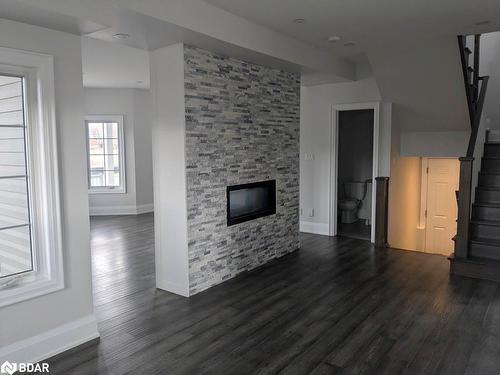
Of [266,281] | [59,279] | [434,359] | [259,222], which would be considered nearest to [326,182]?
[259,222]

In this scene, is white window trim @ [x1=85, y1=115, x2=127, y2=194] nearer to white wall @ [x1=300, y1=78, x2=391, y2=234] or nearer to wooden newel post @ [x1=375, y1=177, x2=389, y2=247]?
white wall @ [x1=300, y1=78, x2=391, y2=234]

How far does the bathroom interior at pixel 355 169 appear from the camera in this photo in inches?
302

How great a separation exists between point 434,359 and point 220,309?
71.1 inches

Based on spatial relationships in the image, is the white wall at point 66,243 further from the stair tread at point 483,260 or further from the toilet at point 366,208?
the toilet at point 366,208

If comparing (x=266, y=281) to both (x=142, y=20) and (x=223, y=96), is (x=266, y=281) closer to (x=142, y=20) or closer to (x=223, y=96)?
(x=223, y=96)

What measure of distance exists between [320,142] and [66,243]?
4.44 m

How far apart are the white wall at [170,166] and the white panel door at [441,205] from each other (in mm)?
5174

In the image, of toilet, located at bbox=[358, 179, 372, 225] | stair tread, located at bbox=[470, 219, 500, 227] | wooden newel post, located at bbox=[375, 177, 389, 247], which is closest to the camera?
stair tread, located at bbox=[470, 219, 500, 227]

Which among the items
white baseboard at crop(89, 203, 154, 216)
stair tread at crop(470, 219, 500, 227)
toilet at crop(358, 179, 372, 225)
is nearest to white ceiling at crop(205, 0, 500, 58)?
stair tread at crop(470, 219, 500, 227)

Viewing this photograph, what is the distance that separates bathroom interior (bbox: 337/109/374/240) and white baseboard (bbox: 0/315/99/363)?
5.24 meters

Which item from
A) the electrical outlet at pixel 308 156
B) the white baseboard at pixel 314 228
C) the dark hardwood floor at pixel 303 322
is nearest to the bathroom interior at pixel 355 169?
the white baseboard at pixel 314 228

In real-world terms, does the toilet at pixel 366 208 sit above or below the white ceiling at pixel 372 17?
below

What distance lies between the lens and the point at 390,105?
19.5 ft

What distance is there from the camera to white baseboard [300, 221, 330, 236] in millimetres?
6578
